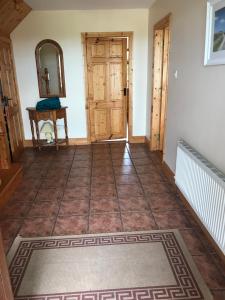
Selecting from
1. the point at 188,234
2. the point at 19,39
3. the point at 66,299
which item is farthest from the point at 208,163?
the point at 19,39

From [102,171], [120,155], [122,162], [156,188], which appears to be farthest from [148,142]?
[156,188]

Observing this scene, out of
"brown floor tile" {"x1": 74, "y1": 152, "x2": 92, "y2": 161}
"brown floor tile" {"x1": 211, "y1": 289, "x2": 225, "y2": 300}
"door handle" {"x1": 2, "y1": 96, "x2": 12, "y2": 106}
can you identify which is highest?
"door handle" {"x1": 2, "y1": 96, "x2": 12, "y2": 106}

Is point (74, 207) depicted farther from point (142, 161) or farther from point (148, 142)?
point (148, 142)

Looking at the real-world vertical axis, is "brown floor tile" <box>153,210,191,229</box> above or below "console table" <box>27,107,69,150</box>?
below

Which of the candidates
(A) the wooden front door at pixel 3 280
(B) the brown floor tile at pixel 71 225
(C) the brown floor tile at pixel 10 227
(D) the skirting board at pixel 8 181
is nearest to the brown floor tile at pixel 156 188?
(B) the brown floor tile at pixel 71 225

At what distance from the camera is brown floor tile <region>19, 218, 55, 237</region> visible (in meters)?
2.31

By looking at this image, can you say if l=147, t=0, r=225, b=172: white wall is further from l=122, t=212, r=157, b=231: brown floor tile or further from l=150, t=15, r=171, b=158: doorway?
l=122, t=212, r=157, b=231: brown floor tile

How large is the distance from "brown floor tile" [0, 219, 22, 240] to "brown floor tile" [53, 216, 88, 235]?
14.8 inches

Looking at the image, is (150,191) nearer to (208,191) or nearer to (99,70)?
(208,191)

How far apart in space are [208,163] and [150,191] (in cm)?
112

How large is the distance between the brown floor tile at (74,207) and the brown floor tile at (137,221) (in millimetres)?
446

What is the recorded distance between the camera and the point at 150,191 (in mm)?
3078

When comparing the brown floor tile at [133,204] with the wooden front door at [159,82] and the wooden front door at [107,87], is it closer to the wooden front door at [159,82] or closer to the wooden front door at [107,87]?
the wooden front door at [159,82]

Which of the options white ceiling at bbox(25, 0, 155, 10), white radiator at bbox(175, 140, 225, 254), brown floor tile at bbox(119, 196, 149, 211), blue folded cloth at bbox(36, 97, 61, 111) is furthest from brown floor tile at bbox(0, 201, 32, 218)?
white ceiling at bbox(25, 0, 155, 10)
